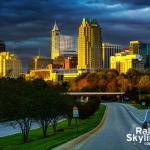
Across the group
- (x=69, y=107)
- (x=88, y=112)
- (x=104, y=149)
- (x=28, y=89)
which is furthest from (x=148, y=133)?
(x=88, y=112)

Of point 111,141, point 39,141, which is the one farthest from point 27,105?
point 111,141

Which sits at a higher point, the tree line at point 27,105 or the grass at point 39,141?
the tree line at point 27,105

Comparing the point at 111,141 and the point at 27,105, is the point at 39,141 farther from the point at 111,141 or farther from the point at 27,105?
the point at 27,105

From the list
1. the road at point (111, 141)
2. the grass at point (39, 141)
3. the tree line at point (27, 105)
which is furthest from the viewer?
the tree line at point (27, 105)

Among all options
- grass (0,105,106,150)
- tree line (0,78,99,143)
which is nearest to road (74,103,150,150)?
Result: grass (0,105,106,150)

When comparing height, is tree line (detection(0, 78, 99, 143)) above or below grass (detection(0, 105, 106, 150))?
above

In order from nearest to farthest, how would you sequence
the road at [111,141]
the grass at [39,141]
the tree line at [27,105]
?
the road at [111,141]
the grass at [39,141]
the tree line at [27,105]

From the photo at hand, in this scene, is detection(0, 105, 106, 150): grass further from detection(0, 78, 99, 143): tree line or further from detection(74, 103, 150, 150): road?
detection(74, 103, 150, 150): road

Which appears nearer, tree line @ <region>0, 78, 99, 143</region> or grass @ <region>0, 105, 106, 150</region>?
grass @ <region>0, 105, 106, 150</region>

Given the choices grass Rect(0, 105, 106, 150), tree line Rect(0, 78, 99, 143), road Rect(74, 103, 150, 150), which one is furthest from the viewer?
tree line Rect(0, 78, 99, 143)

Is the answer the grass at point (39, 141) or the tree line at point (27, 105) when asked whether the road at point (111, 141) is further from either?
the tree line at point (27, 105)

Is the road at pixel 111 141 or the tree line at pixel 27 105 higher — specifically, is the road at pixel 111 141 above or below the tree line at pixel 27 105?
below

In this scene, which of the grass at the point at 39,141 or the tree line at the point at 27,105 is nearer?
the grass at the point at 39,141

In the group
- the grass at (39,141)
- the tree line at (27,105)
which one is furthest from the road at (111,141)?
the tree line at (27,105)
